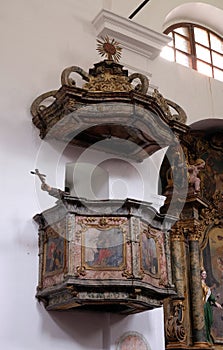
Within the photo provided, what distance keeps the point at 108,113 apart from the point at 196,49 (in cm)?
410

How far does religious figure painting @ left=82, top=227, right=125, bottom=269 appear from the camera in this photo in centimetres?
571

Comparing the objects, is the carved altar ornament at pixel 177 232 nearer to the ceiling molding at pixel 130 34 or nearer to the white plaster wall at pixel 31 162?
the white plaster wall at pixel 31 162

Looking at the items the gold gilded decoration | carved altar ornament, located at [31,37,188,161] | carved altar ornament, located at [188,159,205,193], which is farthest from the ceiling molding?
carved altar ornament, located at [188,159,205,193]

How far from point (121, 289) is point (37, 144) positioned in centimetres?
206

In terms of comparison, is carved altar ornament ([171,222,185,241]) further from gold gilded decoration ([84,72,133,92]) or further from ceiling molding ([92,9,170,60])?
gold gilded decoration ([84,72,133,92])

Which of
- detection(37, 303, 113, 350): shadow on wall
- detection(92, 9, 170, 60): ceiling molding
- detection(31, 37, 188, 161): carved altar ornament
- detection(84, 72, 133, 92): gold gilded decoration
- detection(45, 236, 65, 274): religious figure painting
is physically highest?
detection(92, 9, 170, 60): ceiling molding

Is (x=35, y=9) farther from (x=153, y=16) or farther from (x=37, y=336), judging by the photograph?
(x=37, y=336)

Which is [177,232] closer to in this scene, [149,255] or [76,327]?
[149,255]

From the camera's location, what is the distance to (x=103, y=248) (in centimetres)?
579

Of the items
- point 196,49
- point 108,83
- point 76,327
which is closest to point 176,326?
point 76,327

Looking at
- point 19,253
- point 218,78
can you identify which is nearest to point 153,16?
point 218,78

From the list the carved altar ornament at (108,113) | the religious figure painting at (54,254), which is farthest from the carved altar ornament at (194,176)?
the religious figure painting at (54,254)

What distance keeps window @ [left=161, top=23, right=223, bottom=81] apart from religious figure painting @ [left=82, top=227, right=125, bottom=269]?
4.33 metres

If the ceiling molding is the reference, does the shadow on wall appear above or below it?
below
